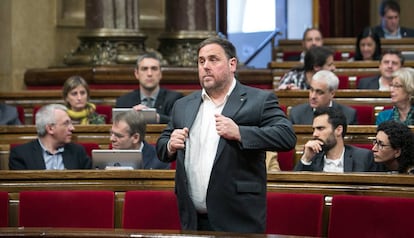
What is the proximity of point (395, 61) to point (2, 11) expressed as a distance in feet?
11.8

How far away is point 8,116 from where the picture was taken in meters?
8.16

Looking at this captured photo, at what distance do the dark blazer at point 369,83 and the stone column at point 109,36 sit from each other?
6.87 feet

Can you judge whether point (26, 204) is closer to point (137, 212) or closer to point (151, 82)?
point (137, 212)

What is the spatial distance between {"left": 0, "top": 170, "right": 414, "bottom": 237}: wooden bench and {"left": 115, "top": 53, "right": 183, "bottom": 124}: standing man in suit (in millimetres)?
2455

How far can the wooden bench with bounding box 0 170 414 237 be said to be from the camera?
5172mm

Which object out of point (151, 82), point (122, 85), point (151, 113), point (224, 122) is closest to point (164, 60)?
point (122, 85)

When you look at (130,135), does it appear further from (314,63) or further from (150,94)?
(314,63)

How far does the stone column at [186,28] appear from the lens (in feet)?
33.6

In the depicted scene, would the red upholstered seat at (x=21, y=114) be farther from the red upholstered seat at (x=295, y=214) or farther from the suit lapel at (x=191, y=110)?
the suit lapel at (x=191, y=110)

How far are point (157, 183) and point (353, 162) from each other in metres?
1.19

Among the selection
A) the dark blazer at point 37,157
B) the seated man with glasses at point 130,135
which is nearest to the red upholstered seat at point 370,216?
the seated man with glasses at point 130,135

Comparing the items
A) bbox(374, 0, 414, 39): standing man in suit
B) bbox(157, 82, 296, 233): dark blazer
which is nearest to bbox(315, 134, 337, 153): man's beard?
bbox(157, 82, 296, 233): dark blazer

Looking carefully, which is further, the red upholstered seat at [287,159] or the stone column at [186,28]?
the stone column at [186,28]

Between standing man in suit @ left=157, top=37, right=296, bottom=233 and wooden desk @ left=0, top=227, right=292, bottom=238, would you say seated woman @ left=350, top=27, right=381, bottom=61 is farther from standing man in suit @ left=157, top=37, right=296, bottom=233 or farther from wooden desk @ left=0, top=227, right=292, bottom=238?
wooden desk @ left=0, top=227, right=292, bottom=238
